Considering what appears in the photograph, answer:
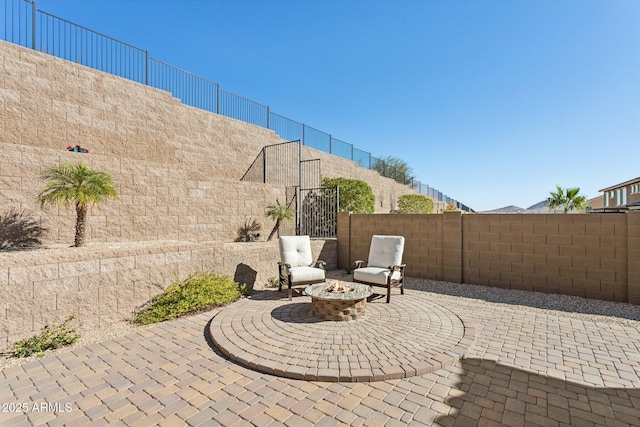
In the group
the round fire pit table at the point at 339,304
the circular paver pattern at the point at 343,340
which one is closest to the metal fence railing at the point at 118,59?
the circular paver pattern at the point at 343,340

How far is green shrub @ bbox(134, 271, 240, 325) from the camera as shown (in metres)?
4.72

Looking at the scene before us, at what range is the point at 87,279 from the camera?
13.8ft

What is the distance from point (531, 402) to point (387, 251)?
4.08 metres

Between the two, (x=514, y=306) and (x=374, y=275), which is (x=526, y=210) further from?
(x=374, y=275)

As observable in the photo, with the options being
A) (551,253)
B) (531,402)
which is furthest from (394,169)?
(531,402)

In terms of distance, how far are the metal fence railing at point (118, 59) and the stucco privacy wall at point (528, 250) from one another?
6.41 meters

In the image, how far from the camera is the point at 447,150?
18.2 metres

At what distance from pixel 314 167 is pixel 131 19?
8.21 metres

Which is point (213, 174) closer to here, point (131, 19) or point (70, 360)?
point (131, 19)

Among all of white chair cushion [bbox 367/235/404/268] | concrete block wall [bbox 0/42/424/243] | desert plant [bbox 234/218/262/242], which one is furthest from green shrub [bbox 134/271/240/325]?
white chair cushion [bbox 367/235/404/268]

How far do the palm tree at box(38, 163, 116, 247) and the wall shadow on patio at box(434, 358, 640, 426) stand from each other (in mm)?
5443

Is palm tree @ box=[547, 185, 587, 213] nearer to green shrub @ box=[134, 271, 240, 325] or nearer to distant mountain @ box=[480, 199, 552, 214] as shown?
distant mountain @ box=[480, 199, 552, 214]

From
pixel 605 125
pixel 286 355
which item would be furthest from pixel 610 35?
pixel 286 355

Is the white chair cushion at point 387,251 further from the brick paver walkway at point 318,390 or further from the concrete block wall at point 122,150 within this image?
the concrete block wall at point 122,150
